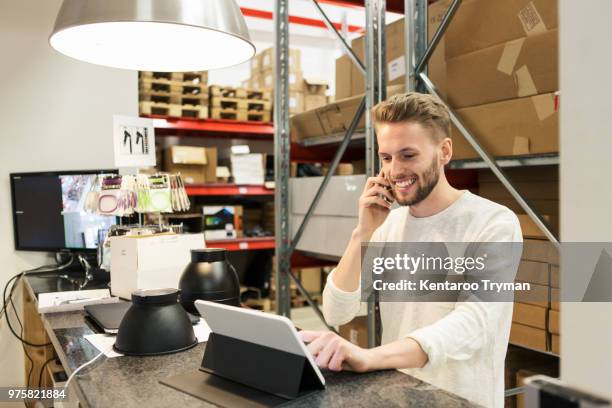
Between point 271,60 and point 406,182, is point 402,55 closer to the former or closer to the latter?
point 406,182

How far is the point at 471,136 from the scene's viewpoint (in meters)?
2.09

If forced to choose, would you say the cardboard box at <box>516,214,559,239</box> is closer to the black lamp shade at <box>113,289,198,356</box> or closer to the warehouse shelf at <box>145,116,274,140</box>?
the black lamp shade at <box>113,289,198,356</box>

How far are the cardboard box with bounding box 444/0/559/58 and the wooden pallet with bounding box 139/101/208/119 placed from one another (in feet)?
8.84

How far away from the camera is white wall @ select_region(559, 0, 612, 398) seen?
4.51 ft

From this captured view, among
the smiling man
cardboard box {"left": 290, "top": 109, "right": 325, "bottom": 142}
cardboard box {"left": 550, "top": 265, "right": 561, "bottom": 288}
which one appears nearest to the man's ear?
the smiling man

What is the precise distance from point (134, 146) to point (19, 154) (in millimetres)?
1193

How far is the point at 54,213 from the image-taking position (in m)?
Result: 2.79

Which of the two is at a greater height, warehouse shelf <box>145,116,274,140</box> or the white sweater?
warehouse shelf <box>145,116,274,140</box>

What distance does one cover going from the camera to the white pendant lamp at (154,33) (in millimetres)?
1293

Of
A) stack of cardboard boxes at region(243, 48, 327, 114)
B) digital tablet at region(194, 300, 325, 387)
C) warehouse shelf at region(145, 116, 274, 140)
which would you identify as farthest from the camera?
stack of cardboard boxes at region(243, 48, 327, 114)

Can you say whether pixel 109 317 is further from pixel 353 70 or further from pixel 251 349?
pixel 353 70

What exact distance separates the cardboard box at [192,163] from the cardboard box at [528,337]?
312cm

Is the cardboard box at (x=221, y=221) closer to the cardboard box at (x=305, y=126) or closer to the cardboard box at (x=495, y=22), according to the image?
the cardboard box at (x=305, y=126)

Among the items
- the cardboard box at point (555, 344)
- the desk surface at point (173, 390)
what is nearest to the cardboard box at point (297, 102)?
the cardboard box at point (555, 344)
